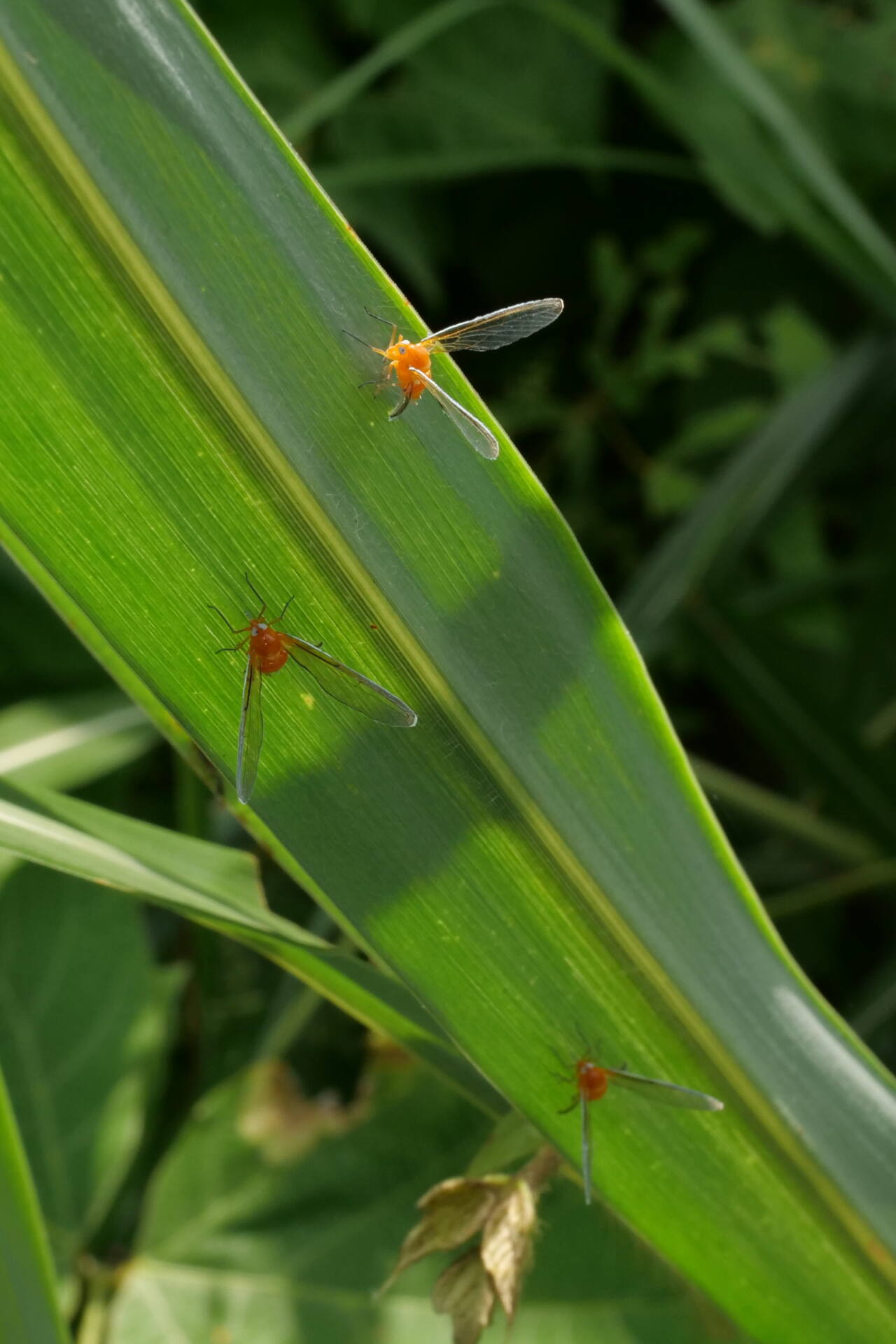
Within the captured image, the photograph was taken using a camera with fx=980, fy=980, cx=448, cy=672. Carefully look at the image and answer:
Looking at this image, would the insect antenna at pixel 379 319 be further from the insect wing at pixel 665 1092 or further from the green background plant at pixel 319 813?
the insect wing at pixel 665 1092

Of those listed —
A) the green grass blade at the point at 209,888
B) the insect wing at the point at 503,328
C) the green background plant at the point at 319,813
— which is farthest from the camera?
the insect wing at the point at 503,328

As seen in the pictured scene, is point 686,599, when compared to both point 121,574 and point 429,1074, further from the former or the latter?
point 121,574

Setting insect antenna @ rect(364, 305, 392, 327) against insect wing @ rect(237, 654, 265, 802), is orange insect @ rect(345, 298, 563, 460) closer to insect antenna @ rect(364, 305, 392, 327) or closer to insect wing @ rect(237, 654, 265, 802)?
insect antenna @ rect(364, 305, 392, 327)

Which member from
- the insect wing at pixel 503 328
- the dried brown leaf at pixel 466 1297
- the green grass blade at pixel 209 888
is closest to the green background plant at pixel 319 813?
the green grass blade at pixel 209 888

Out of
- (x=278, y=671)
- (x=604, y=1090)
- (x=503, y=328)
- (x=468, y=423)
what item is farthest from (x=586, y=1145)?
(x=503, y=328)

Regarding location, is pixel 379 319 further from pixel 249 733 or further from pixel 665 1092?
pixel 665 1092

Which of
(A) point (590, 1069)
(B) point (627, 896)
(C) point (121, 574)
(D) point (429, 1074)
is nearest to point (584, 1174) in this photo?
(A) point (590, 1069)
